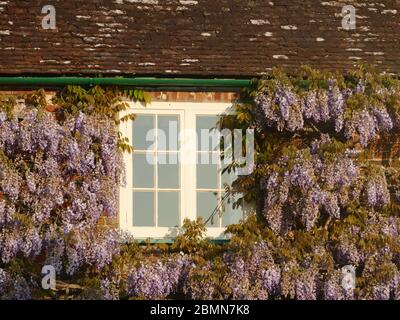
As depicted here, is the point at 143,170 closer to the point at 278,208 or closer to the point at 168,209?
the point at 168,209

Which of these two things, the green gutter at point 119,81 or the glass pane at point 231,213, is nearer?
the green gutter at point 119,81

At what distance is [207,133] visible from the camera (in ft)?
38.2

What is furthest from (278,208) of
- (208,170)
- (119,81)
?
(119,81)

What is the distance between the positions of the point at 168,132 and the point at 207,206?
976 millimetres

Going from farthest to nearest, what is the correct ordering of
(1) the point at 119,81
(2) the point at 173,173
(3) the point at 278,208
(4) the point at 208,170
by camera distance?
(4) the point at 208,170 < (2) the point at 173,173 < (1) the point at 119,81 < (3) the point at 278,208

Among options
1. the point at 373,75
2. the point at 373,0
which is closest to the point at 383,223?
the point at 373,75

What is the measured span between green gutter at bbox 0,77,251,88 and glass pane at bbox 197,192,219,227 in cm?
130

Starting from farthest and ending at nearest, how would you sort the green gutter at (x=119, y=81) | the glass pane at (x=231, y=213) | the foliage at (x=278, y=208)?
the glass pane at (x=231, y=213) → the green gutter at (x=119, y=81) → the foliage at (x=278, y=208)

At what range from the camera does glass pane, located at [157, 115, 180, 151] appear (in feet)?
37.9

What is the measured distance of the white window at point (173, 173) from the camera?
11500 millimetres

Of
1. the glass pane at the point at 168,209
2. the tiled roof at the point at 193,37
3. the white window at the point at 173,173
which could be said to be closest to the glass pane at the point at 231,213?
the white window at the point at 173,173

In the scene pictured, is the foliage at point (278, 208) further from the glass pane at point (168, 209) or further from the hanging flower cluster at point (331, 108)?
the glass pane at point (168, 209)

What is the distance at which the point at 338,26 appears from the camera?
12688 mm
